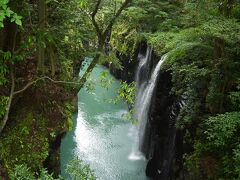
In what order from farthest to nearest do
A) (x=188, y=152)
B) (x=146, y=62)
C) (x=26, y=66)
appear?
(x=146, y=62) → (x=188, y=152) → (x=26, y=66)

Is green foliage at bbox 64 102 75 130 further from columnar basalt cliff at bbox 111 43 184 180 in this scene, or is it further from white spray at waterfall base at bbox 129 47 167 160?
white spray at waterfall base at bbox 129 47 167 160

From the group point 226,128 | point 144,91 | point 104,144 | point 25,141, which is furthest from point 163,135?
point 25,141

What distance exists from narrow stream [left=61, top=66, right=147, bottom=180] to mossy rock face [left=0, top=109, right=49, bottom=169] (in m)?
3.95

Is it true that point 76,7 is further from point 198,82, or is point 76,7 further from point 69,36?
point 198,82

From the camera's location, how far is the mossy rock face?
6074 mm

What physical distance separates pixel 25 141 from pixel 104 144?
28.8 feet

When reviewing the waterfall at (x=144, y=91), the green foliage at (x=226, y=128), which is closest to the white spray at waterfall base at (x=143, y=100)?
the waterfall at (x=144, y=91)

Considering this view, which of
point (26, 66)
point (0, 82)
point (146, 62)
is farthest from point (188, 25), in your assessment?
point (0, 82)

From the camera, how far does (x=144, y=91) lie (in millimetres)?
15641

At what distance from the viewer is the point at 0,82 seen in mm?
5715

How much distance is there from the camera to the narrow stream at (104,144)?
42.2 ft

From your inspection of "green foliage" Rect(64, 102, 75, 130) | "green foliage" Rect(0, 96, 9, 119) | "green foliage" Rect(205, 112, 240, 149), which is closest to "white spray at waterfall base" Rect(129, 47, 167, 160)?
"green foliage" Rect(205, 112, 240, 149)

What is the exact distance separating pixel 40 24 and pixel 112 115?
504 inches

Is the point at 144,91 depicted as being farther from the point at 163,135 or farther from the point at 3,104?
the point at 3,104
